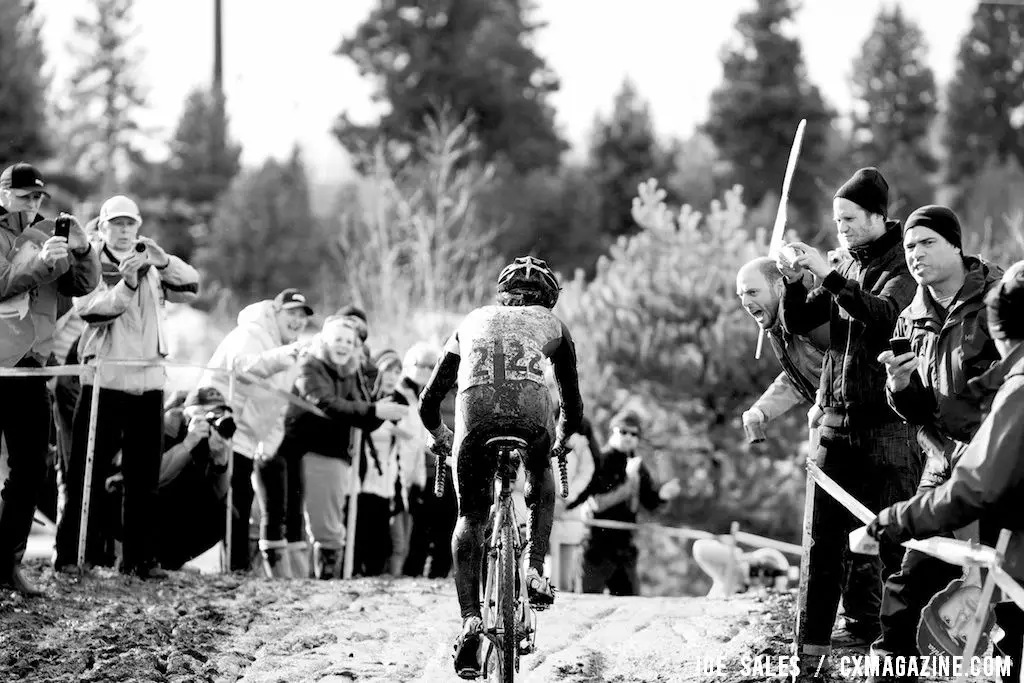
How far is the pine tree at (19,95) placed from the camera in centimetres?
3538

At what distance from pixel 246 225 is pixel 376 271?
16.3m

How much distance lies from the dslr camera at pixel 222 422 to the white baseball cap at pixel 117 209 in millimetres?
1709

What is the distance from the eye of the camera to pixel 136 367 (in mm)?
9227

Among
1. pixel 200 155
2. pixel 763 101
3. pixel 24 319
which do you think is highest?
pixel 763 101

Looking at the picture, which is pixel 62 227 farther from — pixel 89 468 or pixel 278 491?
pixel 278 491

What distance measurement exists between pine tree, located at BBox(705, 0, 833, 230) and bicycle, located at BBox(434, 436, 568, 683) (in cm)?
4234

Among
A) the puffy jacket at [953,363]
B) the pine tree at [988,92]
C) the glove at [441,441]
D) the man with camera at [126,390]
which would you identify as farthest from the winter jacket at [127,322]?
the pine tree at [988,92]

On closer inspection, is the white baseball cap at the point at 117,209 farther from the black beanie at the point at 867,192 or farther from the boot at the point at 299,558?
the black beanie at the point at 867,192

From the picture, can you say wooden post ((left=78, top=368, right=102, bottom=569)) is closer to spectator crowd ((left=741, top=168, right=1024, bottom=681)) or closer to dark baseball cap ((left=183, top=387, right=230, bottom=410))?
dark baseball cap ((left=183, top=387, right=230, bottom=410))

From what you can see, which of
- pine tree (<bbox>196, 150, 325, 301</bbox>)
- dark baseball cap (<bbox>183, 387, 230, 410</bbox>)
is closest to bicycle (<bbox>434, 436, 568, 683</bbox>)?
dark baseball cap (<bbox>183, 387, 230, 410</bbox>)

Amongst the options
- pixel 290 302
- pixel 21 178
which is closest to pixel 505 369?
pixel 21 178

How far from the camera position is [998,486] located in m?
5.00

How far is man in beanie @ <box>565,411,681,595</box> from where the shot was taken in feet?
40.8

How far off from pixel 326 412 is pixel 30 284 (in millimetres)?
2965
